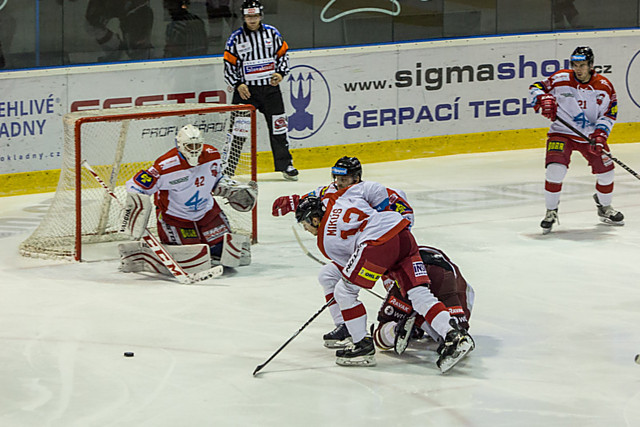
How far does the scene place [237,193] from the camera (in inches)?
265

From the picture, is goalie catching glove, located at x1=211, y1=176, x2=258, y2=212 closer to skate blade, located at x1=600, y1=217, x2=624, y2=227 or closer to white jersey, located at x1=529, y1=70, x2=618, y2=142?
white jersey, located at x1=529, y1=70, x2=618, y2=142

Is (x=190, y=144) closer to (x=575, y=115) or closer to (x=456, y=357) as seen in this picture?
(x=456, y=357)

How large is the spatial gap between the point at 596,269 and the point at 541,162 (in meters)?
3.90

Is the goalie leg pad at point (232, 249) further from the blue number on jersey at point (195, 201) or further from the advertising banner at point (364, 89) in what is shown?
the advertising banner at point (364, 89)

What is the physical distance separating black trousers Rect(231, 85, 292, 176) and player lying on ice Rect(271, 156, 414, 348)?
4.30 metres

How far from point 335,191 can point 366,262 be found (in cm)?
50

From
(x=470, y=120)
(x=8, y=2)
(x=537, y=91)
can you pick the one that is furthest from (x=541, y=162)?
(x=8, y=2)

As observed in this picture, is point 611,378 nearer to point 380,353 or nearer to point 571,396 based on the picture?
point 571,396

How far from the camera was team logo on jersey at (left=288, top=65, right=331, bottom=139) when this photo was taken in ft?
32.2

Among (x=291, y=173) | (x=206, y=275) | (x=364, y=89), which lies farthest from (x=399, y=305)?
(x=364, y=89)

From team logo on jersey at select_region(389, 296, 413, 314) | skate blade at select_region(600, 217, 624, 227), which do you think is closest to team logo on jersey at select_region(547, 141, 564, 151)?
skate blade at select_region(600, 217, 624, 227)

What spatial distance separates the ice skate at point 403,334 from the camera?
4758mm

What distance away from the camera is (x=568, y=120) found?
7.62 m

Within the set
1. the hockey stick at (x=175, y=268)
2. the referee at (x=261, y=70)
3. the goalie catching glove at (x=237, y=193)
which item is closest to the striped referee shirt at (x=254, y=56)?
the referee at (x=261, y=70)
